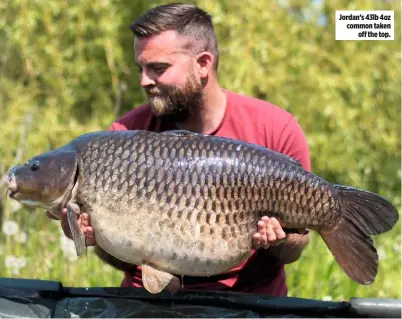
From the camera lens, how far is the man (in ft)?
5.73

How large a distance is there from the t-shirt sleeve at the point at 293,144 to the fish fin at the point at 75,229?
0.49m

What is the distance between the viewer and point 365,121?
360cm

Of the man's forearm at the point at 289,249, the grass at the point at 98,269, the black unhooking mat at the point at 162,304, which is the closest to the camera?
the black unhooking mat at the point at 162,304

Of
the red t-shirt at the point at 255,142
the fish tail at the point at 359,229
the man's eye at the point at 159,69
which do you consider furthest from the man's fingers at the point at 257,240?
the man's eye at the point at 159,69

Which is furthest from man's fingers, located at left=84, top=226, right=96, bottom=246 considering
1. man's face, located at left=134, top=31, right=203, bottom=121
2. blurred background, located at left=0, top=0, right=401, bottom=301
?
blurred background, located at left=0, top=0, right=401, bottom=301

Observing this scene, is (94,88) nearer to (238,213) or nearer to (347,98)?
(347,98)

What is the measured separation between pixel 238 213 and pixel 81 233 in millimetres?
289

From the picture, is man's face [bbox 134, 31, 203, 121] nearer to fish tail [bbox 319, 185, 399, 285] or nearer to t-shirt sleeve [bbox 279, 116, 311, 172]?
t-shirt sleeve [bbox 279, 116, 311, 172]

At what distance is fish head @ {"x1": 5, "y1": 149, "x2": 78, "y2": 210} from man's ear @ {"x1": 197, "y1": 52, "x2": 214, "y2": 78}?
43 centimetres

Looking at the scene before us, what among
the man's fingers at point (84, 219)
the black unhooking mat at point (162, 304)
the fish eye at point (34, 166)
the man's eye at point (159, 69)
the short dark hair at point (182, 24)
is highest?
the short dark hair at point (182, 24)

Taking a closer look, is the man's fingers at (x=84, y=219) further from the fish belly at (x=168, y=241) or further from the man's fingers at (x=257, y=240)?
the man's fingers at (x=257, y=240)

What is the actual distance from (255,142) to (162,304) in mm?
404

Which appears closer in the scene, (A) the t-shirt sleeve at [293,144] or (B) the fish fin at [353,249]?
(B) the fish fin at [353,249]

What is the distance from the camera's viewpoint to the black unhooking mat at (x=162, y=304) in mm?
1559
